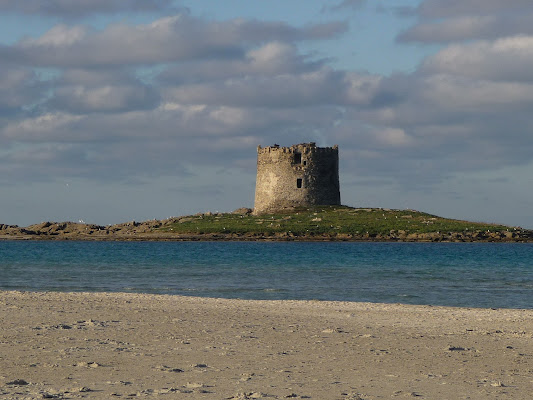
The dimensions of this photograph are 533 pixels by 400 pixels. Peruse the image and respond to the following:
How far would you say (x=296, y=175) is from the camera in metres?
82.0

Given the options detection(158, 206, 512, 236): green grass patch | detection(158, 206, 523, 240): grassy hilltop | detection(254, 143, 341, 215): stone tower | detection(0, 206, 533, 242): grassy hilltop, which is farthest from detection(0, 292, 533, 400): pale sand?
detection(254, 143, 341, 215): stone tower

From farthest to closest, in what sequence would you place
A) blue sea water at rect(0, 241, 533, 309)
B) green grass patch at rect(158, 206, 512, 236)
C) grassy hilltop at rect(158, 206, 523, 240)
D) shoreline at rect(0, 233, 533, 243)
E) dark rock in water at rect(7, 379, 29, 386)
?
green grass patch at rect(158, 206, 512, 236) < grassy hilltop at rect(158, 206, 523, 240) < shoreline at rect(0, 233, 533, 243) < blue sea water at rect(0, 241, 533, 309) < dark rock in water at rect(7, 379, 29, 386)

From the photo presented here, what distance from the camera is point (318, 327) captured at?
630 inches

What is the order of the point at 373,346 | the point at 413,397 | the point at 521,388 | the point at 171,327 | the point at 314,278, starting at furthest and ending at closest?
the point at 314,278 → the point at 171,327 → the point at 373,346 → the point at 521,388 → the point at 413,397

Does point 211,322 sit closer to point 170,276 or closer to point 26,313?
point 26,313

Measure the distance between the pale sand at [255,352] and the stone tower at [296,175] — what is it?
62513 mm

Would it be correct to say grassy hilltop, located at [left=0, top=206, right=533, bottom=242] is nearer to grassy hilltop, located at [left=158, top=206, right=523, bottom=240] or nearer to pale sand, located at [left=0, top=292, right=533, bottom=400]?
grassy hilltop, located at [left=158, top=206, right=523, bottom=240]

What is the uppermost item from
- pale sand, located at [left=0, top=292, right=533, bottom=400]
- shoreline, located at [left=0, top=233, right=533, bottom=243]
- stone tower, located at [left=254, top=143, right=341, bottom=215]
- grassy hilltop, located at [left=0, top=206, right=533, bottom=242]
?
stone tower, located at [left=254, top=143, right=341, bottom=215]

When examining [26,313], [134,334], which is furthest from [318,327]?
[26,313]

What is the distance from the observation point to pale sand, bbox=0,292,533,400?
33.0 feet

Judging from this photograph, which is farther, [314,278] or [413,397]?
[314,278]

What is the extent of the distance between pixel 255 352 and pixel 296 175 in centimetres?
6956

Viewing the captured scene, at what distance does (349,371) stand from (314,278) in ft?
72.0

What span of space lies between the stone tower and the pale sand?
62513 millimetres
